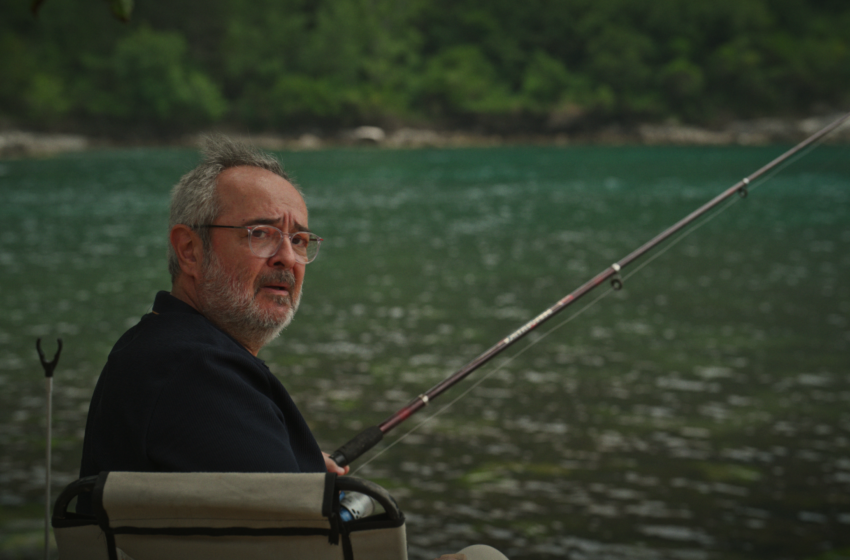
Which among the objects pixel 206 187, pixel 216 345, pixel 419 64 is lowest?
pixel 216 345

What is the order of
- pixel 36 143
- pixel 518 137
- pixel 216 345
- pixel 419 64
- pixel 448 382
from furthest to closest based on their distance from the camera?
1. pixel 419 64
2. pixel 518 137
3. pixel 36 143
4. pixel 448 382
5. pixel 216 345

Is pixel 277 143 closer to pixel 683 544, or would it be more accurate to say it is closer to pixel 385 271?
pixel 385 271

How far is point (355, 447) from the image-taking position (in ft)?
10.9

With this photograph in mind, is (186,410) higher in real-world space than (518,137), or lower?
lower

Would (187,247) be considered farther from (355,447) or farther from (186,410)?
(355,447)

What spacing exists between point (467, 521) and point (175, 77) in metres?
130

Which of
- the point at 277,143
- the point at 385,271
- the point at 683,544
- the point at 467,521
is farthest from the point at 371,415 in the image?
the point at 277,143

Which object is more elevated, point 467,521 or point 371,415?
point 371,415

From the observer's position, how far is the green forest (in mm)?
123688

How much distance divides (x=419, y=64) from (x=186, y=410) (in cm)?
15225

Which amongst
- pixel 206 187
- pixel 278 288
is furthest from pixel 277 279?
pixel 206 187

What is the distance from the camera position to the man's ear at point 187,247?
7.95 feet

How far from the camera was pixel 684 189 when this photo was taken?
48.9 meters

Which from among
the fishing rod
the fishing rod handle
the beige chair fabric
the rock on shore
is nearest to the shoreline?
the rock on shore
